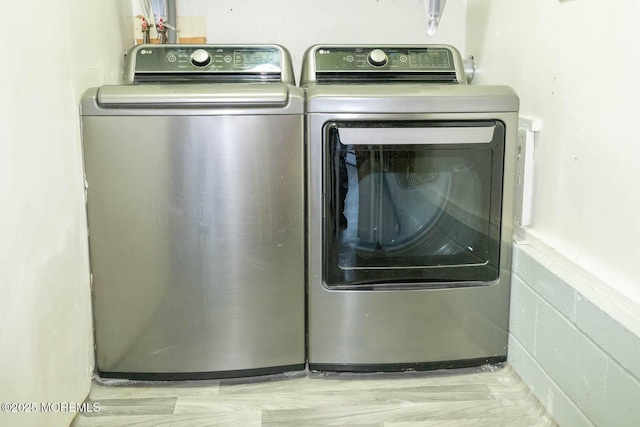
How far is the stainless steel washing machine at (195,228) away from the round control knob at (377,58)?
0.35 meters

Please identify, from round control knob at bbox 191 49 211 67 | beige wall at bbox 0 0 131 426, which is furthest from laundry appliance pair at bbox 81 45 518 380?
round control knob at bbox 191 49 211 67

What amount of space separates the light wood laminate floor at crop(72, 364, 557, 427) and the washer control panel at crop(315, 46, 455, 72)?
89 centimetres

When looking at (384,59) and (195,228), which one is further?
(384,59)

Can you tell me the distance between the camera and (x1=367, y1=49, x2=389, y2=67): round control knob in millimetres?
1952

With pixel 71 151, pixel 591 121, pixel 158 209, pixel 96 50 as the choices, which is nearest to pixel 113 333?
pixel 158 209

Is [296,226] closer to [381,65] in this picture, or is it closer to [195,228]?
[195,228]

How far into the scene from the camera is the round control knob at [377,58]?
195 centimetres

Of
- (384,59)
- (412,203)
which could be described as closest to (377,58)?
(384,59)

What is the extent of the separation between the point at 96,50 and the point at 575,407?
1476 millimetres

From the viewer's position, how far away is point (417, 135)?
1687mm

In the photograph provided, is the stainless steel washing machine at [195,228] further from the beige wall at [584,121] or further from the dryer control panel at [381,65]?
the beige wall at [584,121]

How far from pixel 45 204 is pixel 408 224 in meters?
0.90

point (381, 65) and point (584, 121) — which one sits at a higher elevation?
point (381, 65)

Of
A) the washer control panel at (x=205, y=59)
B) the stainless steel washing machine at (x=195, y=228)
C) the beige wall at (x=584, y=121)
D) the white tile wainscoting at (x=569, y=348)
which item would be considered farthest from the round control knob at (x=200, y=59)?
the white tile wainscoting at (x=569, y=348)
